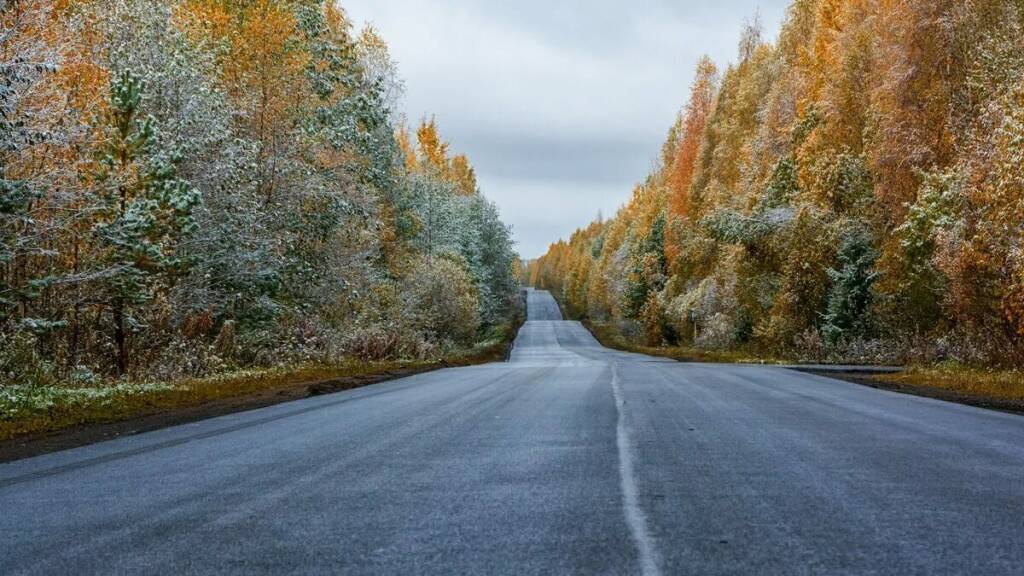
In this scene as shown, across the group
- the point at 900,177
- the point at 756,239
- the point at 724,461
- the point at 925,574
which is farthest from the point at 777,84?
the point at 925,574

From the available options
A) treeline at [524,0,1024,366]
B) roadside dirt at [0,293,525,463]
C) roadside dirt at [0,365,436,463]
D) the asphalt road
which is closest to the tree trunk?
roadside dirt at [0,293,525,463]

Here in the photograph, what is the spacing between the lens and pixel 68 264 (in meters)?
16.1

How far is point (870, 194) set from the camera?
32719 millimetres

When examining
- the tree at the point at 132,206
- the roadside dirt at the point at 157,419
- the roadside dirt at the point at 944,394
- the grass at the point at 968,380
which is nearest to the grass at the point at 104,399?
the roadside dirt at the point at 157,419

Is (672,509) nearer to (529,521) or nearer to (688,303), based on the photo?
(529,521)

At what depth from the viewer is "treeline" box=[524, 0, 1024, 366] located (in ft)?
67.3

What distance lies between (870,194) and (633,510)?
3112 centimetres

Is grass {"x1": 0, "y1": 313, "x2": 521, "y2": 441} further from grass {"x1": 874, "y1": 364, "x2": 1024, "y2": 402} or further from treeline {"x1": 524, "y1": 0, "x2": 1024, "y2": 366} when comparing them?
treeline {"x1": 524, "y1": 0, "x2": 1024, "y2": 366}

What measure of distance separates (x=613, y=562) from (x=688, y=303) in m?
45.7

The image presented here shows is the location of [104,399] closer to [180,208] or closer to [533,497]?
[180,208]

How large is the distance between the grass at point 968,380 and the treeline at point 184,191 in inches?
598

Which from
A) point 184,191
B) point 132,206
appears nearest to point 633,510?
point 132,206

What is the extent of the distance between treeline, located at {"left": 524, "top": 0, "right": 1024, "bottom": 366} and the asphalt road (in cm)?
1176

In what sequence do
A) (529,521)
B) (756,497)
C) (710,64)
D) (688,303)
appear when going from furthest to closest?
(710,64) → (688,303) → (756,497) → (529,521)
